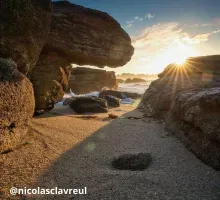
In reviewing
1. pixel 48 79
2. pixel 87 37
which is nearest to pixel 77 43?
pixel 87 37

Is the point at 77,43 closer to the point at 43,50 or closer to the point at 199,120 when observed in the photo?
A: the point at 43,50

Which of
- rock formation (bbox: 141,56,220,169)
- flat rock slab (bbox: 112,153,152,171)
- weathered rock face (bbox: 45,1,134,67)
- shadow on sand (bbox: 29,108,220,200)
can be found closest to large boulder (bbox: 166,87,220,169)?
rock formation (bbox: 141,56,220,169)

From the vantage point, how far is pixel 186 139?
4.34 m

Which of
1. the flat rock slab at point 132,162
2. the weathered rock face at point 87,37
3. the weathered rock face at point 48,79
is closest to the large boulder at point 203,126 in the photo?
the flat rock slab at point 132,162

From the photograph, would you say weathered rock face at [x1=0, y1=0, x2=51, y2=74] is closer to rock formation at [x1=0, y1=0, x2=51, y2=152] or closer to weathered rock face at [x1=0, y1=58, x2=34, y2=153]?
rock formation at [x1=0, y1=0, x2=51, y2=152]

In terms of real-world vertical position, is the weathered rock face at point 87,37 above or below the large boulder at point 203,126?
above

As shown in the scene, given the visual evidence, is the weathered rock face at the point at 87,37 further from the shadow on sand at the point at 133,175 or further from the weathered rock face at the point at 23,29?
the shadow on sand at the point at 133,175

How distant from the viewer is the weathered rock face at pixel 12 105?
3520 mm

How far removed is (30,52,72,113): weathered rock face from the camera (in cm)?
717

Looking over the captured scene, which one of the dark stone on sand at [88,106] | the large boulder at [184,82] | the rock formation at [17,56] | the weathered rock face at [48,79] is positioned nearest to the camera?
the rock formation at [17,56]

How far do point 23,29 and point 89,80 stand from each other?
21.9 metres

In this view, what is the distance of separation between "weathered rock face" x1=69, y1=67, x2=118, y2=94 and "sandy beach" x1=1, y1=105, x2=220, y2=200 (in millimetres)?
19751

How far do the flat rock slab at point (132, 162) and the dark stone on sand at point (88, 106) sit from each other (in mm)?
5977

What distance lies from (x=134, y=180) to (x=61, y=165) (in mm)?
A: 1396
